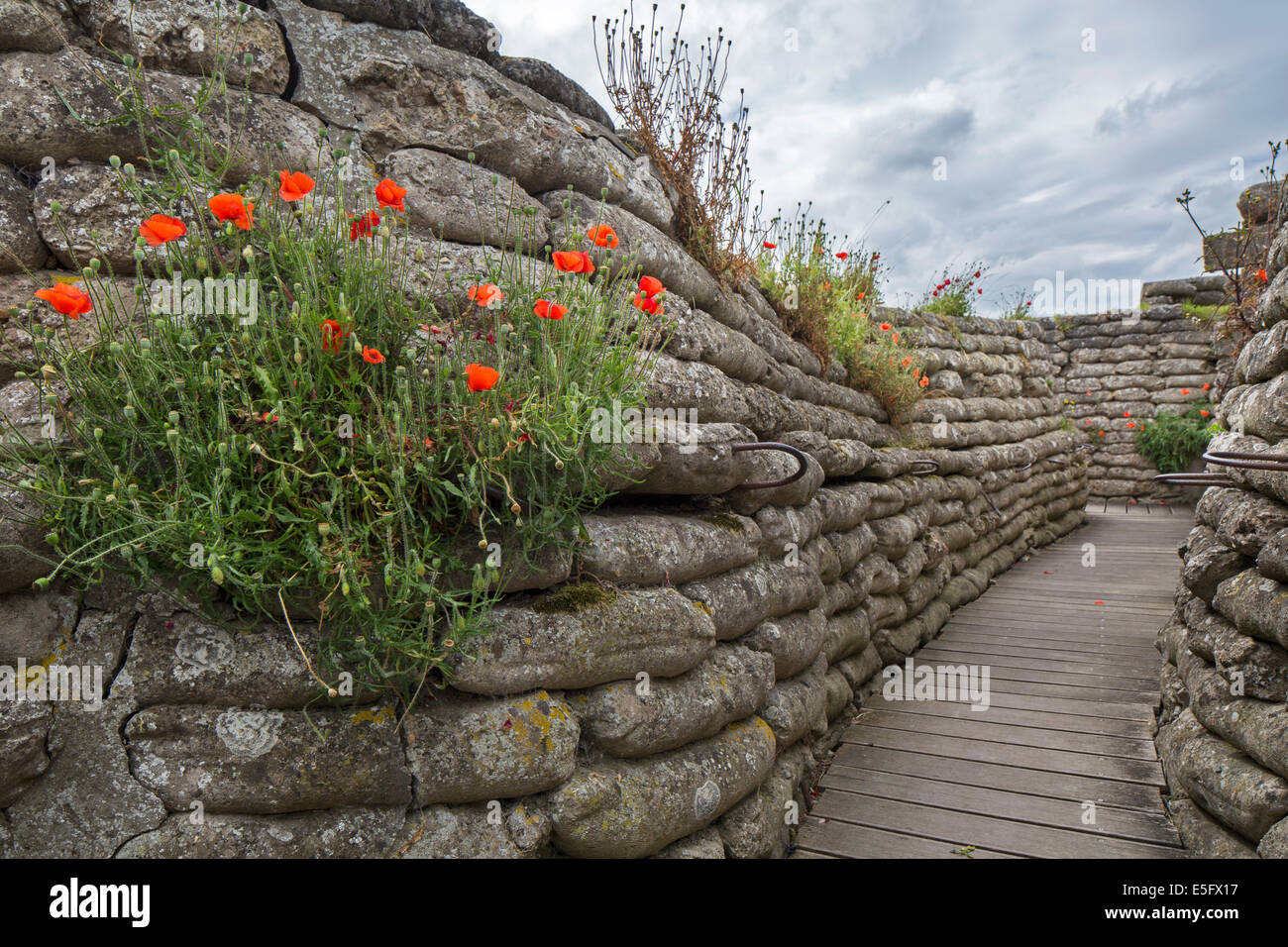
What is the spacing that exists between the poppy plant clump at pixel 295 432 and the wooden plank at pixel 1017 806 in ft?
7.66

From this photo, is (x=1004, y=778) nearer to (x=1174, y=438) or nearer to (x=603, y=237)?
(x=603, y=237)

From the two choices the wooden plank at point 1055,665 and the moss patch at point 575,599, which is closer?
the moss patch at point 575,599

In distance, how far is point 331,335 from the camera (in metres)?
1.85

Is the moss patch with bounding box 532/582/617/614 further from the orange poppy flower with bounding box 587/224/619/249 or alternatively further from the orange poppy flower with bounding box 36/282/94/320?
the orange poppy flower with bounding box 36/282/94/320

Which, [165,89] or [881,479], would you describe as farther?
[881,479]

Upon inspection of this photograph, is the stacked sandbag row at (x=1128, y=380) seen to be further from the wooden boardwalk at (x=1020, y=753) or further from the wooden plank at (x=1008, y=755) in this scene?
the wooden plank at (x=1008, y=755)

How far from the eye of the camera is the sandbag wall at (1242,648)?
2.56m

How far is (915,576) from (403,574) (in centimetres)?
433

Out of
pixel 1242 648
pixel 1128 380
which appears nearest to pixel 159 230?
pixel 1242 648

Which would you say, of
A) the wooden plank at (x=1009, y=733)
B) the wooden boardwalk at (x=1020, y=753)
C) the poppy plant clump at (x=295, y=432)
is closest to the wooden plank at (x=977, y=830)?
the wooden boardwalk at (x=1020, y=753)
